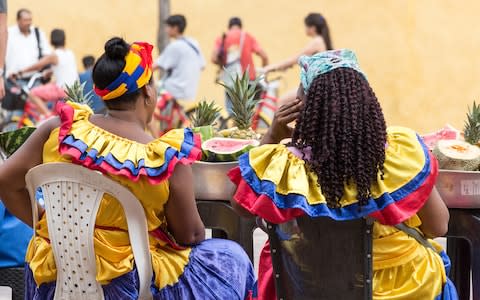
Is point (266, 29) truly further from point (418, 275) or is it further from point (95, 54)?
point (418, 275)

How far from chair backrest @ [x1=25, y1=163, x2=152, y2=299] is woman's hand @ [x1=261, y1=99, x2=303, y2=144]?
57 cm

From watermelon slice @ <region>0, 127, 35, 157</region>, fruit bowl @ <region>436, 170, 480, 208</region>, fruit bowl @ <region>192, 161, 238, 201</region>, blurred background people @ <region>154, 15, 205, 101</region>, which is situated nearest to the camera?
fruit bowl @ <region>436, 170, 480, 208</region>

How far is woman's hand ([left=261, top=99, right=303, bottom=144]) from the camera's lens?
13.0 ft

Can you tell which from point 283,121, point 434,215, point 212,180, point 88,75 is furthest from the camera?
point 88,75

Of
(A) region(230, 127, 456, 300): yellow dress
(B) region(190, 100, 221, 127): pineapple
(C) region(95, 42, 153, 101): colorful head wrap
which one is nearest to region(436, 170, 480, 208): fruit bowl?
(A) region(230, 127, 456, 300): yellow dress

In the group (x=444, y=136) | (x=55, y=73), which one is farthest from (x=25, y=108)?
(x=444, y=136)

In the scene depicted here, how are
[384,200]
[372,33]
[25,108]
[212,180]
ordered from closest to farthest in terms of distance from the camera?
1. [384,200]
2. [212,180]
3. [25,108]
4. [372,33]

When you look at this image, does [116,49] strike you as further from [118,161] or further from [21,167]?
[21,167]

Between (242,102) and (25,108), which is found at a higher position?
(242,102)

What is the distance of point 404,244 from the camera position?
3867mm

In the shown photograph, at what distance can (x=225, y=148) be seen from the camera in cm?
498

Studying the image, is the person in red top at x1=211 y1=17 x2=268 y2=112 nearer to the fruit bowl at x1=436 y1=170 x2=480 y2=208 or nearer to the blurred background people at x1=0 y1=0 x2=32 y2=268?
the blurred background people at x1=0 y1=0 x2=32 y2=268

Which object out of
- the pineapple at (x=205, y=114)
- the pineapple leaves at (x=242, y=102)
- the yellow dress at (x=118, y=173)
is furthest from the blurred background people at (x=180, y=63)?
the yellow dress at (x=118, y=173)

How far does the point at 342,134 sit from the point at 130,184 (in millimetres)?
766
